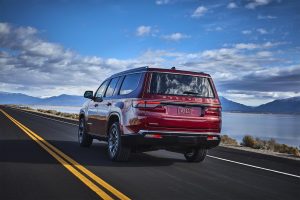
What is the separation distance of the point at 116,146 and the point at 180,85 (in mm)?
1978

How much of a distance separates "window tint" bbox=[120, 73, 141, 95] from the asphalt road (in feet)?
5.32

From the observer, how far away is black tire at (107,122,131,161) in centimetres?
948

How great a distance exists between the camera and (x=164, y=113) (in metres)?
8.94

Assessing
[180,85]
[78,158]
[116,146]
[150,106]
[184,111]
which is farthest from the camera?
[78,158]

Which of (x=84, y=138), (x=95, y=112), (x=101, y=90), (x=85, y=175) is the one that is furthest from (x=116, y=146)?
(x=84, y=138)

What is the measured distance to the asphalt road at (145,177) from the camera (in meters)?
6.29

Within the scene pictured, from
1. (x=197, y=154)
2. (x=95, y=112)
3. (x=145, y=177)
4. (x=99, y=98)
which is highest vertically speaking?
(x=99, y=98)

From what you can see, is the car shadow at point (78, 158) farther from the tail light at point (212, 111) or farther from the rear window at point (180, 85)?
the rear window at point (180, 85)

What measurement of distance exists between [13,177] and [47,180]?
0.67 meters

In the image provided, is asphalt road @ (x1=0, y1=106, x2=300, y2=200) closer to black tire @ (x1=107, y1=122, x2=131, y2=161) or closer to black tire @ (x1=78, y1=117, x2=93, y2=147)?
black tire @ (x1=107, y1=122, x2=131, y2=161)

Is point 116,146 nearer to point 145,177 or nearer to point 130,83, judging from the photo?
point 130,83

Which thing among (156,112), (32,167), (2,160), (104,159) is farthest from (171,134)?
(2,160)

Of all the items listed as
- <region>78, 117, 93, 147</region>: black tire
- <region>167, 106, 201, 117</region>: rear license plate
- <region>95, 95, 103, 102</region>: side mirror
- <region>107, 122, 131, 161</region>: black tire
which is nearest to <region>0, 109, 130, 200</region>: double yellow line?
<region>107, 122, 131, 161</region>: black tire

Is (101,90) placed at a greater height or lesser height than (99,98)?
greater
